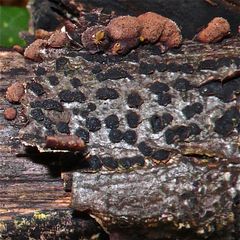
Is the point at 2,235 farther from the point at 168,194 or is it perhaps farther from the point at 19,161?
the point at 168,194

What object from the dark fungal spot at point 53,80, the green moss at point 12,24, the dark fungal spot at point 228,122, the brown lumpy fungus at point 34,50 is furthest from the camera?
the green moss at point 12,24

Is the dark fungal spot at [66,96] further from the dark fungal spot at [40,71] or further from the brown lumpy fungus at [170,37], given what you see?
the brown lumpy fungus at [170,37]

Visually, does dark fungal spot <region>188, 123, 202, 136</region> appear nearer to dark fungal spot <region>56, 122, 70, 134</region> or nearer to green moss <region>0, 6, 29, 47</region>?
dark fungal spot <region>56, 122, 70, 134</region>

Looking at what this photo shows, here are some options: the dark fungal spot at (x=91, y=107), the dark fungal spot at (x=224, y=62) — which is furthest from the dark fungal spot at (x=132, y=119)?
the dark fungal spot at (x=224, y=62)

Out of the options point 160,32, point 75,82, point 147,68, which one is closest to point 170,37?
point 160,32

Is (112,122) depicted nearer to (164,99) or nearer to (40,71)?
(164,99)
